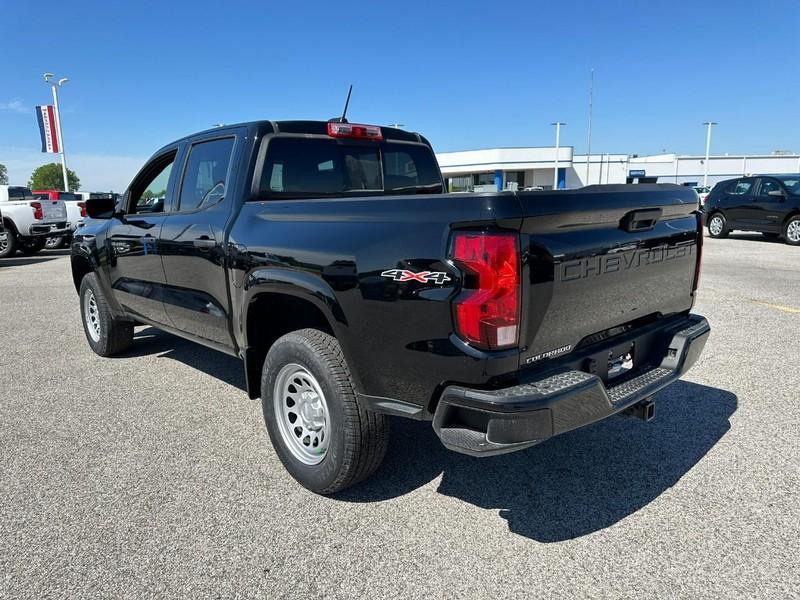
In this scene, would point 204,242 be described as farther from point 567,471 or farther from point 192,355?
point 567,471

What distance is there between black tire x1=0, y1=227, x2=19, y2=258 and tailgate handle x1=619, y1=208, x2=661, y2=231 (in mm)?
17025

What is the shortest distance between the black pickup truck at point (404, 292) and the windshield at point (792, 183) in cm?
1373

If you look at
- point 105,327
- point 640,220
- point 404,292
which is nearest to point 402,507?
point 404,292

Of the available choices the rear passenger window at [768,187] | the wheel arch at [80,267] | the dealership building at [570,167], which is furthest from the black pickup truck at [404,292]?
the dealership building at [570,167]

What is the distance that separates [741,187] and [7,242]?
1996 centimetres

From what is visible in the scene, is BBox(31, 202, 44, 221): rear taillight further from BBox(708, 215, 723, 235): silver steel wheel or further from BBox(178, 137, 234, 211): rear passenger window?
BBox(708, 215, 723, 235): silver steel wheel

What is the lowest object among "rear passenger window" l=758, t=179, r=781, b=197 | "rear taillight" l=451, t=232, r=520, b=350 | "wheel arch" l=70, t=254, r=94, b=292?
A: "wheel arch" l=70, t=254, r=94, b=292

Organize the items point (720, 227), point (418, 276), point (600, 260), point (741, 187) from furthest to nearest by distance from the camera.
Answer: point (720, 227) → point (741, 187) → point (600, 260) → point (418, 276)

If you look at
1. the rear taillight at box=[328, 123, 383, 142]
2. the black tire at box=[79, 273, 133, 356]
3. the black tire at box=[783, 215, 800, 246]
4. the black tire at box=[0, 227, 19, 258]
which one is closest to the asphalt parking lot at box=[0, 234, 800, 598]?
the black tire at box=[79, 273, 133, 356]

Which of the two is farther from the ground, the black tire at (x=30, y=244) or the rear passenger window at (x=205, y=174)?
the rear passenger window at (x=205, y=174)

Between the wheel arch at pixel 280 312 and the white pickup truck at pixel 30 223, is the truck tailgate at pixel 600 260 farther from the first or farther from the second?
the white pickup truck at pixel 30 223

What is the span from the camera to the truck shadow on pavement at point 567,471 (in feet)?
9.32

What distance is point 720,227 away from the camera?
1653 cm

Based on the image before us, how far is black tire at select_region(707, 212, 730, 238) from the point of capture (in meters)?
16.3
